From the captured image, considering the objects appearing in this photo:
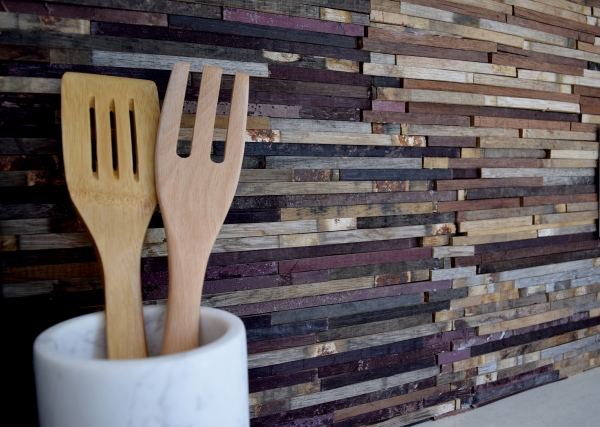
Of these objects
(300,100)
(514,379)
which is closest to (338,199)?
(300,100)

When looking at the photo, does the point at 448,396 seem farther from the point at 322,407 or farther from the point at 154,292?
the point at 154,292

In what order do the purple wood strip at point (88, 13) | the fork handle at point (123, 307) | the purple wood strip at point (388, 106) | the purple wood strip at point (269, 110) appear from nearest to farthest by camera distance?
the fork handle at point (123, 307)
the purple wood strip at point (88, 13)
the purple wood strip at point (269, 110)
the purple wood strip at point (388, 106)

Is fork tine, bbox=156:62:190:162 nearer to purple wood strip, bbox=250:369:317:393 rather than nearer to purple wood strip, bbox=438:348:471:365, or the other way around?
purple wood strip, bbox=250:369:317:393

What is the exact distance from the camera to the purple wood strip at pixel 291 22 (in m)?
0.73

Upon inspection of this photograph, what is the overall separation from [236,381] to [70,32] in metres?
0.48

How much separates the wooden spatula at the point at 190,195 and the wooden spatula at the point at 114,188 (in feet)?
0.09

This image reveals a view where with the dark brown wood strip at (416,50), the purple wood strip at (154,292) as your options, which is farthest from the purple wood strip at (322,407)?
the dark brown wood strip at (416,50)

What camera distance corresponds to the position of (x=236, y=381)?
45cm

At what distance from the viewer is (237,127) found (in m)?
0.59

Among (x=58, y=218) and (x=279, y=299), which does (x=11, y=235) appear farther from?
(x=279, y=299)

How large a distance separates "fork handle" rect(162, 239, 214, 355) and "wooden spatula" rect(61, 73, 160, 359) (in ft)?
0.12

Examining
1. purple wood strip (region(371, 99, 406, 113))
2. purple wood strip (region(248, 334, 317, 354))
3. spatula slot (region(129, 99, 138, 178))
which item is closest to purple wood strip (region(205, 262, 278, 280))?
purple wood strip (region(248, 334, 317, 354))

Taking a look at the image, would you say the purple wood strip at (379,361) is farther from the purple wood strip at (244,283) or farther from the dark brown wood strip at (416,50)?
the dark brown wood strip at (416,50)

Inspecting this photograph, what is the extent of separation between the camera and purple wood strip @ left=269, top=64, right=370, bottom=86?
2.48 feet
